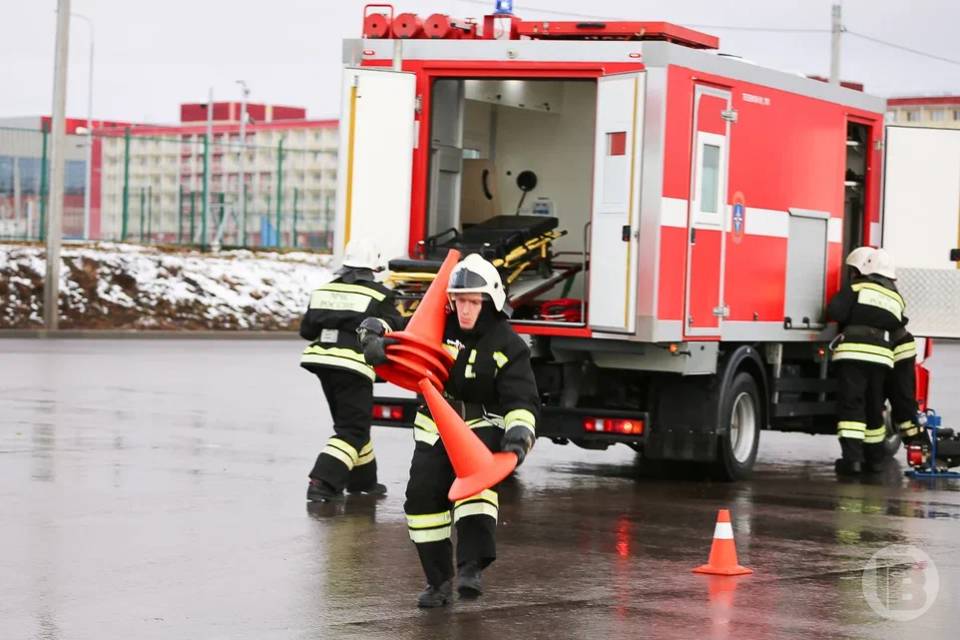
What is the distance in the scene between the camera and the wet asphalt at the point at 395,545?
7590 mm

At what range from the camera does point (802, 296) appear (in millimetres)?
14664

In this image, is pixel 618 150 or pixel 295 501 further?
pixel 618 150

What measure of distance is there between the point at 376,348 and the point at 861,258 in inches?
305

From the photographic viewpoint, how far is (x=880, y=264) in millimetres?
14383

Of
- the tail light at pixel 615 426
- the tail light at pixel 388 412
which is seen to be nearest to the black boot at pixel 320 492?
the tail light at pixel 388 412

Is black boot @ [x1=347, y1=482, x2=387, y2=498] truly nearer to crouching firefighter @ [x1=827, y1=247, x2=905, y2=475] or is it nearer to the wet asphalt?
the wet asphalt

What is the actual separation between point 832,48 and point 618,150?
3161 cm

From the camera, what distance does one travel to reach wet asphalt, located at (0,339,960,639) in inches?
299

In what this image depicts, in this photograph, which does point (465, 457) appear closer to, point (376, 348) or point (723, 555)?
point (376, 348)

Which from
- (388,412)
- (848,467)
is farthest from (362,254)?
(848,467)

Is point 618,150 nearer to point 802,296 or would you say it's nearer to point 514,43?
point 514,43

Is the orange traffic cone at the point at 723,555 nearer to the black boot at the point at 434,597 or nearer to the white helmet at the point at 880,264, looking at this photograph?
the black boot at the point at 434,597

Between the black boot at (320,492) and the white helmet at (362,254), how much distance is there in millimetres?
1463

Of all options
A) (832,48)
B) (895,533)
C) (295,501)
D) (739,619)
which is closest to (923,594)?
(739,619)
